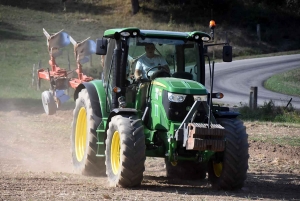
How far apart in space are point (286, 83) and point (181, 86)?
23691 mm

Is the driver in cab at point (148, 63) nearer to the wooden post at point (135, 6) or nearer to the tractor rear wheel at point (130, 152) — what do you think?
the tractor rear wheel at point (130, 152)

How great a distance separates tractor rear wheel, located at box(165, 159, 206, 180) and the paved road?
537 inches

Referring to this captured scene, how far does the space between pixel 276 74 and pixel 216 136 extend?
Answer: 2663 cm

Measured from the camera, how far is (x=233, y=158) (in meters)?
9.14

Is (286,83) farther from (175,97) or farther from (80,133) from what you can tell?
(175,97)

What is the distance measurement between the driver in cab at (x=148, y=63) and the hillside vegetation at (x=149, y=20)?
25.8m

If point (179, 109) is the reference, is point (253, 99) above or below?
below

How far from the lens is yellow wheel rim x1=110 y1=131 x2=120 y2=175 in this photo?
9.59m

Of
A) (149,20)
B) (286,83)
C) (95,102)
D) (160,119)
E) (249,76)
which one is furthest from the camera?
(149,20)

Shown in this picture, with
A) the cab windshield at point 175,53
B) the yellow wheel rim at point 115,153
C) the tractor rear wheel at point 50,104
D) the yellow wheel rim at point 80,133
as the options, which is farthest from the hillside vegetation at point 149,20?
the yellow wheel rim at point 115,153

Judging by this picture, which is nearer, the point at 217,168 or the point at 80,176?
the point at 217,168

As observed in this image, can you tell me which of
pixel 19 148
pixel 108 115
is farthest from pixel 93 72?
pixel 108 115

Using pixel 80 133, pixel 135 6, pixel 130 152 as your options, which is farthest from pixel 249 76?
pixel 130 152

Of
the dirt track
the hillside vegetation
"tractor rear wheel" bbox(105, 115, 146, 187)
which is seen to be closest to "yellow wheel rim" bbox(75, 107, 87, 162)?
the dirt track
